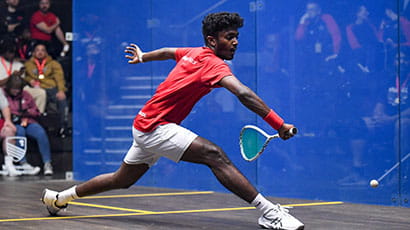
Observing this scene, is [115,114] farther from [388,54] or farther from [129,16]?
[388,54]

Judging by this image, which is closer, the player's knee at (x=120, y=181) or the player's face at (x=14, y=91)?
the player's knee at (x=120, y=181)

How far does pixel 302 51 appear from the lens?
24.1 ft

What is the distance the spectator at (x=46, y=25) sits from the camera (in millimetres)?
10078

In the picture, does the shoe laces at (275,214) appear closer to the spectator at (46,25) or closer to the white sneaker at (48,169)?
the white sneaker at (48,169)

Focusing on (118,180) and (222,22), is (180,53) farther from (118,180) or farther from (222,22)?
(118,180)

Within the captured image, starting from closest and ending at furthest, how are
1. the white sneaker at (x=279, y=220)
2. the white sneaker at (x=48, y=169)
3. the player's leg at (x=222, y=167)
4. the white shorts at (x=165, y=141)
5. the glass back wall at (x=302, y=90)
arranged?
1. the white sneaker at (x=279, y=220)
2. the player's leg at (x=222, y=167)
3. the white shorts at (x=165, y=141)
4. the glass back wall at (x=302, y=90)
5. the white sneaker at (x=48, y=169)

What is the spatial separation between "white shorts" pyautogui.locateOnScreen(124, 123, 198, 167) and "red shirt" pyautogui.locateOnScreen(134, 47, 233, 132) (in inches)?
1.8

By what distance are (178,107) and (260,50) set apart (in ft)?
8.63

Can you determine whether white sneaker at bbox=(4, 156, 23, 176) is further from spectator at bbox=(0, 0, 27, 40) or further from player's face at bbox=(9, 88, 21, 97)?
spectator at bbox=(0, 0, 27, 40)

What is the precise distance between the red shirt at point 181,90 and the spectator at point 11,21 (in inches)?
198

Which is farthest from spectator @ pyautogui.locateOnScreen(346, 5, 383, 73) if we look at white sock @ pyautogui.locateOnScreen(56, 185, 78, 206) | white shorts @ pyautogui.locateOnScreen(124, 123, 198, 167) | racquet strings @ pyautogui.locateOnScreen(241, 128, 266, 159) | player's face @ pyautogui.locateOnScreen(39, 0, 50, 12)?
player's face @ pyautogui.locateOnScreen(39, 0, 50, 12)

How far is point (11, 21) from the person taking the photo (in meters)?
9.96

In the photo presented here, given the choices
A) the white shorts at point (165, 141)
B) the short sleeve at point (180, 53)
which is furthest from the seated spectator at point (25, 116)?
the white shorts at point (165, 141)

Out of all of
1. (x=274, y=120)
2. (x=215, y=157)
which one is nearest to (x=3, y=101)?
(x=215, y=157)
